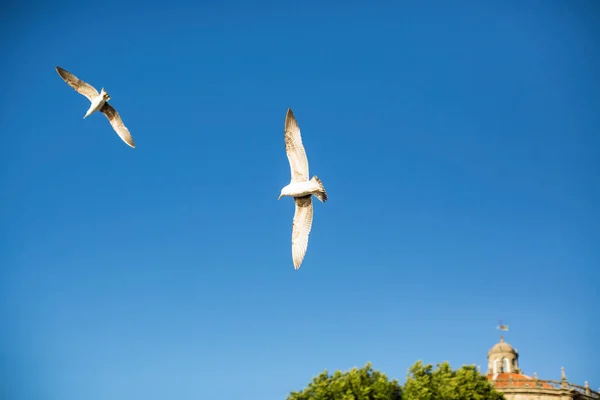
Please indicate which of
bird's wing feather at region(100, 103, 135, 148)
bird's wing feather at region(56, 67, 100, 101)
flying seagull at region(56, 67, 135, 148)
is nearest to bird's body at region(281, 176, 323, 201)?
flying seagull at region(56, 67, 135, 148)

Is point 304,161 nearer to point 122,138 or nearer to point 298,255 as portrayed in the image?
point 298,255

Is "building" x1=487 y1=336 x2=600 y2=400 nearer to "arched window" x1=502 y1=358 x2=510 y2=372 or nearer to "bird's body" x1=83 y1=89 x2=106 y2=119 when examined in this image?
"arched window" x1=502 y1=358 x2=510 y2=372

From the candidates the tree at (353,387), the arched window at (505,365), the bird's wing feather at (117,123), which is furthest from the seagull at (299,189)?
the arched window at (505,365)

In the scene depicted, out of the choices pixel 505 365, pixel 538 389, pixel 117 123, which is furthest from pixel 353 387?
pixel 505 365

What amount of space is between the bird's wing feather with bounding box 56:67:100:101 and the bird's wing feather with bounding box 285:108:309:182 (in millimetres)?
10713

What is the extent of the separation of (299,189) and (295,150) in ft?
4.08

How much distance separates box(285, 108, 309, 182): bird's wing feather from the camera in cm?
1792

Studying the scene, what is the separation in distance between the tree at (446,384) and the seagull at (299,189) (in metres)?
31.0

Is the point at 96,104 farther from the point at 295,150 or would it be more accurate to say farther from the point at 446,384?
the point at 446,384

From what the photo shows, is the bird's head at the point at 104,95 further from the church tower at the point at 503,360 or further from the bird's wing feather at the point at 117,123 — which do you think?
the church tower at the point at 503,360

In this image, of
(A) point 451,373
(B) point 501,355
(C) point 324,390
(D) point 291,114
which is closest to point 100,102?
(D) point 291,114

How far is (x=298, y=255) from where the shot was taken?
61.6 feet

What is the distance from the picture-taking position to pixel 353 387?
155ft

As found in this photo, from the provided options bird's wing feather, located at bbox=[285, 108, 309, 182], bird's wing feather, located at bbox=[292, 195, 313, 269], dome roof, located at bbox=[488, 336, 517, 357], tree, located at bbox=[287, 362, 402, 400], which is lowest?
bird's wing feather, located at bbox=[292, 195, 313, 269]
